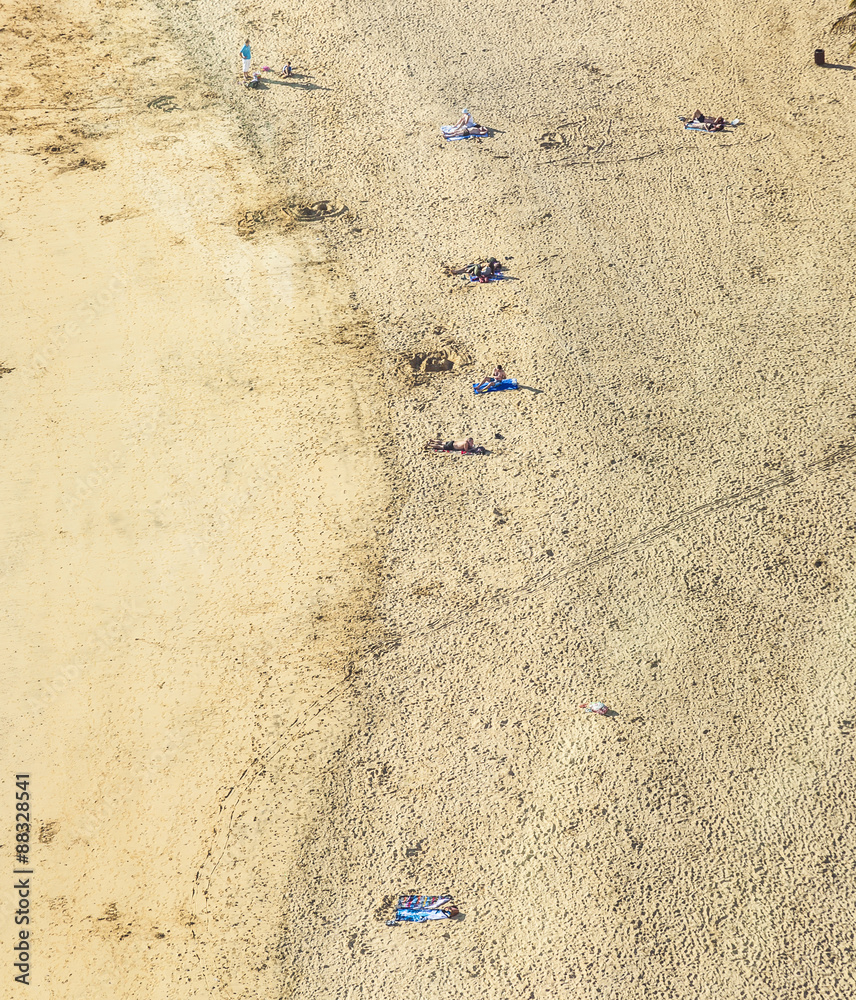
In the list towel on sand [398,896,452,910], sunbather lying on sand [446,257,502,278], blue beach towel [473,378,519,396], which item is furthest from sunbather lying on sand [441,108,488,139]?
towel on sand [398,896,452,910]

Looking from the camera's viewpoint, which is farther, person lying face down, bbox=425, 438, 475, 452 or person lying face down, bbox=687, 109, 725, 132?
person lying face down, bbox=687, 109, 725, 132

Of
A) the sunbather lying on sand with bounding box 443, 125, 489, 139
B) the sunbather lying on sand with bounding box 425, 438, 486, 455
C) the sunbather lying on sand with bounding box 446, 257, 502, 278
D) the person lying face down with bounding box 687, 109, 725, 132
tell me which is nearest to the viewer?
the sunbather lying on sand with bounding box 425, 438, 486, 455

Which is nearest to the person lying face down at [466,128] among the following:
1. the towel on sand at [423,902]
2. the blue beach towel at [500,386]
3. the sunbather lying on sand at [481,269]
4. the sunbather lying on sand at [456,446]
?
the sunbather lying on sand at [481,269]

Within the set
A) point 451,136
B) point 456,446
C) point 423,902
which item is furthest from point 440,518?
point 451,136

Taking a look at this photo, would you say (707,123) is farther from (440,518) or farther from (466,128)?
(440,518)

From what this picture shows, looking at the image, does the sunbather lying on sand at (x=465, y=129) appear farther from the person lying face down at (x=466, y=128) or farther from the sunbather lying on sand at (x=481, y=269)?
the sunbather lying on sand at (x=481, y=269)

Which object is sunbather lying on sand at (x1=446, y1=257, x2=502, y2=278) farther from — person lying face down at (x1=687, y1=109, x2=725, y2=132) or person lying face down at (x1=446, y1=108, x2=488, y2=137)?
person lying face down at (x1=687, y1=109, x2=725, y2=132)

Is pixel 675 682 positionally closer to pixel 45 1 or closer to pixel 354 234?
pixel 354 234
